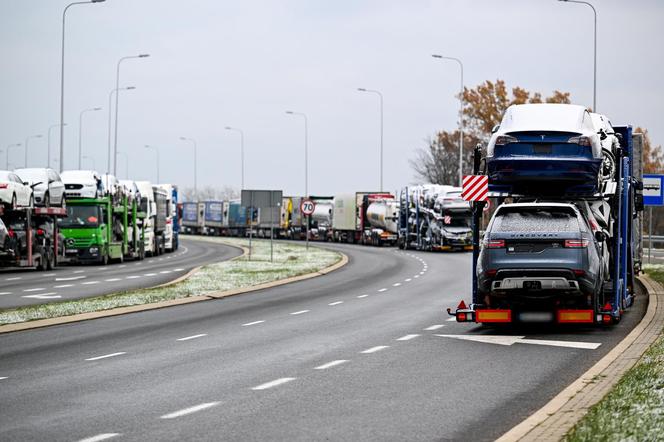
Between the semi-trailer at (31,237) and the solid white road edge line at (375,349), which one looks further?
the semi-trailer at (31,237)

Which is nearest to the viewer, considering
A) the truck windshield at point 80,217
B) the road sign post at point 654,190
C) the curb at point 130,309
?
the curb at point 130,309

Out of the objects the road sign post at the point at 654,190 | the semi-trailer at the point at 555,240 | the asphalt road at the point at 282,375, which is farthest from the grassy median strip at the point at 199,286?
the road sign post at the point at 654,190

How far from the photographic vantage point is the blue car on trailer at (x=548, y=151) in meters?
17.6

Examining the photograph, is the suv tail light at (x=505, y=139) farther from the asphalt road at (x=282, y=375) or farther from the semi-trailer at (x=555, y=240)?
the asphalt road at (x=282, y=375)

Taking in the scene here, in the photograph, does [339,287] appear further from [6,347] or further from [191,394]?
[191,394]

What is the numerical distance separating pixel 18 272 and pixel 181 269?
222 inches

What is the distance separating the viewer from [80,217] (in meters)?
46.7

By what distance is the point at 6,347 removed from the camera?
1647 centimetres

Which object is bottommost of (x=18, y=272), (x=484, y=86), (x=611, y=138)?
(x=18, y=272)

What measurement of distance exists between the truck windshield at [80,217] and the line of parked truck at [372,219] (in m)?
6.22

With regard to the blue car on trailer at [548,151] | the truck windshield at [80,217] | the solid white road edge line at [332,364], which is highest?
the blue car on trailer at [548,151]

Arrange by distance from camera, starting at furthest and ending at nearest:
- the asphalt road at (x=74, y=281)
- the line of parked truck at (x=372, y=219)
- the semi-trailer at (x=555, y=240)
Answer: the line of parked truck at (x=372, y=219), the asphalt road at (x=74, y=281), the semi-trailer at (x=555, y=240)

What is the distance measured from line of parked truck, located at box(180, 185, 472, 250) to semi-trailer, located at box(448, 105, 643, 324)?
84.5ft

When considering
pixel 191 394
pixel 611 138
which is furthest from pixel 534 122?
pixel 191 394
